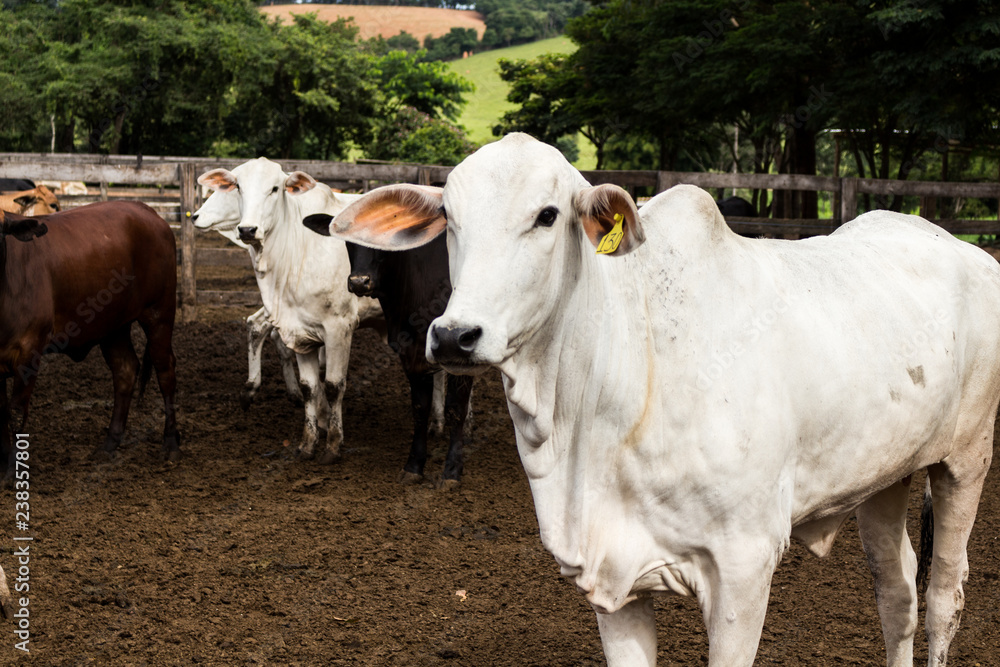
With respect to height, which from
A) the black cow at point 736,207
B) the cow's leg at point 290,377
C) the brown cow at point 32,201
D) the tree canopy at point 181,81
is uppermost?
the tree canopy at point 181,81

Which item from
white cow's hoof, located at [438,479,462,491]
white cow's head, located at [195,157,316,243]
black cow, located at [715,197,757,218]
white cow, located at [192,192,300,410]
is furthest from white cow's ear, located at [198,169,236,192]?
black cow, located at [715,197,757,218]

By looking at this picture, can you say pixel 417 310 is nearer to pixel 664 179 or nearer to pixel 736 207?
pixel 664 179

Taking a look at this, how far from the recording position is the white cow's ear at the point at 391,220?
2.47m

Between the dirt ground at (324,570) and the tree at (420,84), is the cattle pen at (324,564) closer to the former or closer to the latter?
the dirt ground at (324,570)

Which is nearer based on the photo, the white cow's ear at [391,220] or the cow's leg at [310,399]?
the white cow's ear at [391,220]

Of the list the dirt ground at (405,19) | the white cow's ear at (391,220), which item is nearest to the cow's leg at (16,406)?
the white cow's ear at (391,220)

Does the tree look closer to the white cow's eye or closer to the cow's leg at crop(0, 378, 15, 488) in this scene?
the cow's leg at crop(0, 378, 15, 488)

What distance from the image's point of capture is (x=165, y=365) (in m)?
6.71

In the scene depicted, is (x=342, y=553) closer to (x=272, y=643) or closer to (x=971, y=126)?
(x=272, y=643)

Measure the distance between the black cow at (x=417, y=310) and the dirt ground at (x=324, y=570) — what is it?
225 mm

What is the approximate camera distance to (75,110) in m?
26.1

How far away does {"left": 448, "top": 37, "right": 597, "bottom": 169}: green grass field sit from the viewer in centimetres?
5999

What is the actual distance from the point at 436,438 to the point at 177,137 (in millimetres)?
25882

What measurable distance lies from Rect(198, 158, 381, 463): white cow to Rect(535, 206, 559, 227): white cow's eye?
4.68 metres
